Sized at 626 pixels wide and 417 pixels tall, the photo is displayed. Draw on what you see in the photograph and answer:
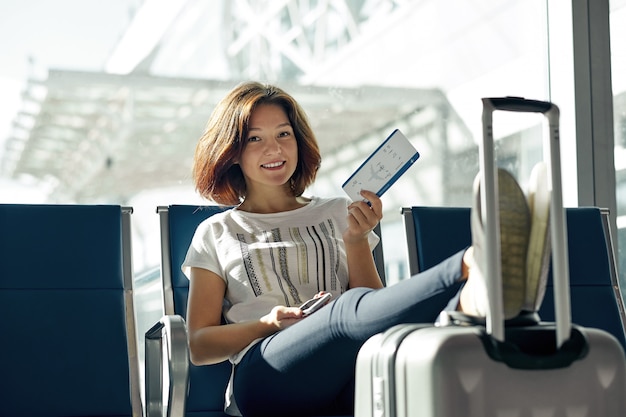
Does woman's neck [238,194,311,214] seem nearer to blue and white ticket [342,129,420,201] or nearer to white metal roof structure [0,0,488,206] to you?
blue and white ticket [342,129,420,201]

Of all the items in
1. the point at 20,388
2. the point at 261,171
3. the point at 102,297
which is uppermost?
the point at 261,171

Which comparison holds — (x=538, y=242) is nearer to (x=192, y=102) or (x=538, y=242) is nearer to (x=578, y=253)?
(x=578, y=253)

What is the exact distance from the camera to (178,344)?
1.65 metres

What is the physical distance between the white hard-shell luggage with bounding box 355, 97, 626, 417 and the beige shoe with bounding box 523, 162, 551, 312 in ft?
0.05

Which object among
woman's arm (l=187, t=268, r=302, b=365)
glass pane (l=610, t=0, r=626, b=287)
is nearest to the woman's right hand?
woman's arm (l=187, t=268, r=302, b=365)

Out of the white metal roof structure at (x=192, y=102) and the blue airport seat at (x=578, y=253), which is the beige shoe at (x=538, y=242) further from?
the white metal roof structure at (x=192, y=102)

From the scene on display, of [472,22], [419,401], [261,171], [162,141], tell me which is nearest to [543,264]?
[419,401]

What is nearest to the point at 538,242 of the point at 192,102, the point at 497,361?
the point at 497,361

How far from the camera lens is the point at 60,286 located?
2166 mm

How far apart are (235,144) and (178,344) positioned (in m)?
0.67

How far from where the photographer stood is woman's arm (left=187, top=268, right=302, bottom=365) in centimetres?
186

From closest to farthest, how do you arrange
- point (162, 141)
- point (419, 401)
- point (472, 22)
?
point (419, 401) → point (162, 141) → point (472, 22)

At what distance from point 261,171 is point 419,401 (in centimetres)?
106

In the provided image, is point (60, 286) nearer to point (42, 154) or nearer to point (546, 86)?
point (42, 154)
